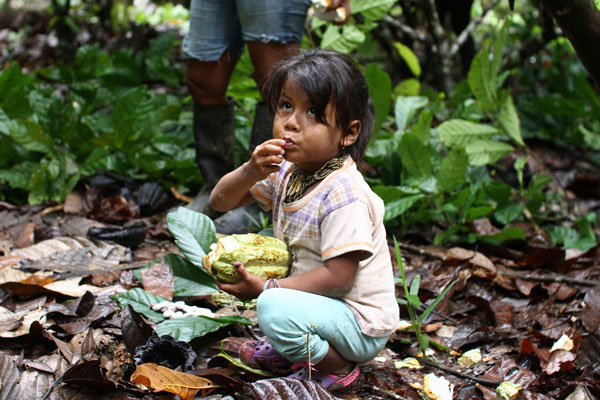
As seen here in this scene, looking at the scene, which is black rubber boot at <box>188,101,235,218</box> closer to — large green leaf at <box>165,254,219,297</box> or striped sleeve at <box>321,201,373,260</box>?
large green leaf at <box>165,254,219,297</box>

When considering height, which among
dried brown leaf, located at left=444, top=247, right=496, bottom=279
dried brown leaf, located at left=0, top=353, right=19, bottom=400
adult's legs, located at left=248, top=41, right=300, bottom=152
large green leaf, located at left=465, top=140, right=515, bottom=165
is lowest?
dried brown leaf, located at left=444, top=247, right=496, bottom=279

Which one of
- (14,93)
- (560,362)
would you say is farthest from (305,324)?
(14,93)

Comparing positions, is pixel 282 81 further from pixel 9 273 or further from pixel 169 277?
pixel 9 273

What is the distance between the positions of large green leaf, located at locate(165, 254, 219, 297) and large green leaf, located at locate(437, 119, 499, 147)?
1.69m

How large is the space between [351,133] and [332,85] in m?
0.16

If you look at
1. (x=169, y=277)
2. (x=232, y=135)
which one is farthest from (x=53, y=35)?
(x=169, y=277)

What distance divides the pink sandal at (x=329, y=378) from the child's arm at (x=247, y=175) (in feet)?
1.62

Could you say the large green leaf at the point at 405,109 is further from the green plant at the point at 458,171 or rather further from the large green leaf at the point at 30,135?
the large green leaf at the point at 30,135

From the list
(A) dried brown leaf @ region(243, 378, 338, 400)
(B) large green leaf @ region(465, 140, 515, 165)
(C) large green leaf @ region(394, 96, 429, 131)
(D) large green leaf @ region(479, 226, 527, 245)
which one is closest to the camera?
(A) dried brown leaf @ region(243, 378, 338, 400)

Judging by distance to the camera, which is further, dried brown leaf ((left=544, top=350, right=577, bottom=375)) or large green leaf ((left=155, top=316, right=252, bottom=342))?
dried brown leaf ((left=544, top=350, right=577, bottom=375))

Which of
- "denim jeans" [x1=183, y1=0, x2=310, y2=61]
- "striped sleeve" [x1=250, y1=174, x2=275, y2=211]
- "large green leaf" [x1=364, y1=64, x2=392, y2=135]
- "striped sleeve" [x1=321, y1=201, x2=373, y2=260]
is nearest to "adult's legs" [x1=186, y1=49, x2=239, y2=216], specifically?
"denim jeans" [x1=183, y1=0, x2=310, y2=61]

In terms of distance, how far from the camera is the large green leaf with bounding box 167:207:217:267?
1956 millimetres

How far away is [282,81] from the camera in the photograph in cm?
161

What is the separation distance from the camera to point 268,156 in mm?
1545
